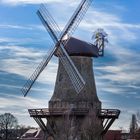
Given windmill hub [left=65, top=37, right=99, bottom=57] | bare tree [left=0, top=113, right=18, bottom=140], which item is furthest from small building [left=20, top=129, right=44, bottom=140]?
windmill hub [left=65, top=37, right=99, bottom=57]

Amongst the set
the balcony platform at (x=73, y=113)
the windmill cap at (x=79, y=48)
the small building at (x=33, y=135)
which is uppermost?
the small building at (x=33, y=135)

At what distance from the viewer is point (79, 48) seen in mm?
49062

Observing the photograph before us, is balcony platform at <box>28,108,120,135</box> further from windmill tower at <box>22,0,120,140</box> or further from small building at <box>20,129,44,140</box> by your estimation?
small building at <box>20,129,44,140</box>

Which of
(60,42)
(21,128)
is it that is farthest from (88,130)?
(21,128)

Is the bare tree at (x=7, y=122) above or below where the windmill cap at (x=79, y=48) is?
above

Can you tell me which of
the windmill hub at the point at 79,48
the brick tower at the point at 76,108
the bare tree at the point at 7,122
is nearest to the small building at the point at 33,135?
the bare tree at the point at 7,122

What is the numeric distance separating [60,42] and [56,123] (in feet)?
23.0

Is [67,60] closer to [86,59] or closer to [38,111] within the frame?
[86,59]

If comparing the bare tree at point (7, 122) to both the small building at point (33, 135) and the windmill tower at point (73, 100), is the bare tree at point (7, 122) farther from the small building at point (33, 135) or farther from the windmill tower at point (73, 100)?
the windmill tower at point (73, 100)

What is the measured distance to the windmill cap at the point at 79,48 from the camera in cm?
4897

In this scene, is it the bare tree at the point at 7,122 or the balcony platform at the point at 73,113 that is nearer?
the balcony platform at the point at 73,113

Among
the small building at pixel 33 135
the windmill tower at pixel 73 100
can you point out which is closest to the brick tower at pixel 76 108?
the windmill tower at pixel 73 100

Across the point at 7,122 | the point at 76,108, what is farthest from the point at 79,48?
the point at 7,122

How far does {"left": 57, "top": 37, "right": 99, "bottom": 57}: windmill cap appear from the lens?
161 feet
